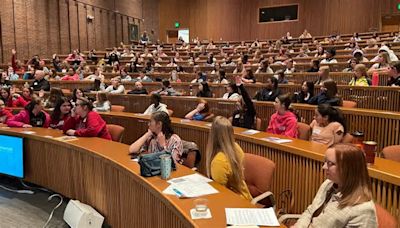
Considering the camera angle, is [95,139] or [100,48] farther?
[100,48]

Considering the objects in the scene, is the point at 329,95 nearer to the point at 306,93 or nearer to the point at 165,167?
the point at 306,93

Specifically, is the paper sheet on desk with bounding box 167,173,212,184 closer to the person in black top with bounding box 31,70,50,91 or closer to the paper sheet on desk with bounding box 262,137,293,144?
the paper sheet on desk with bounding box 262,137,293,144

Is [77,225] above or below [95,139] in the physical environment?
below

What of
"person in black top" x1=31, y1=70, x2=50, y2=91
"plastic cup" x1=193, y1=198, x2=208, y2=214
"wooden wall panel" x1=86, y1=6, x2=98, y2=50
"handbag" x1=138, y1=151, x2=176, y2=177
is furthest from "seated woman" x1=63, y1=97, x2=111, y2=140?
"wooden wall panel" x1=86, y1=6, x2=98, y2=50

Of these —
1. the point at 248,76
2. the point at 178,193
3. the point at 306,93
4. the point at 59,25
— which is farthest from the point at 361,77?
the point at 59,25

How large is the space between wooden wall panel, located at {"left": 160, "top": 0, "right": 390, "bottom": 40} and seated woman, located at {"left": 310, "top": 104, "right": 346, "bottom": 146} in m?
17.9

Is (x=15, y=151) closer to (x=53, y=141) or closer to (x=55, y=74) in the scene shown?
(x=53, y=141)

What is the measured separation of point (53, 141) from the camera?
411cm

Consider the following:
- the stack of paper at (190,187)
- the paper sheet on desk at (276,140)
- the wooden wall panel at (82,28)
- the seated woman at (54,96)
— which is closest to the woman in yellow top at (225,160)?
the stack of paper at (190,187)

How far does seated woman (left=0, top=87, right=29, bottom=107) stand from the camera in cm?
726

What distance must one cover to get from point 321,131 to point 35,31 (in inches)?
620

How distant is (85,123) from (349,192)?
3.40 m

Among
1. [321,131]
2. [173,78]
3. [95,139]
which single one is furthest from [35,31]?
[321,131]

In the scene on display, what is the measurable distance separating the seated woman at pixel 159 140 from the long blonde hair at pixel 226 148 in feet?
2.49
